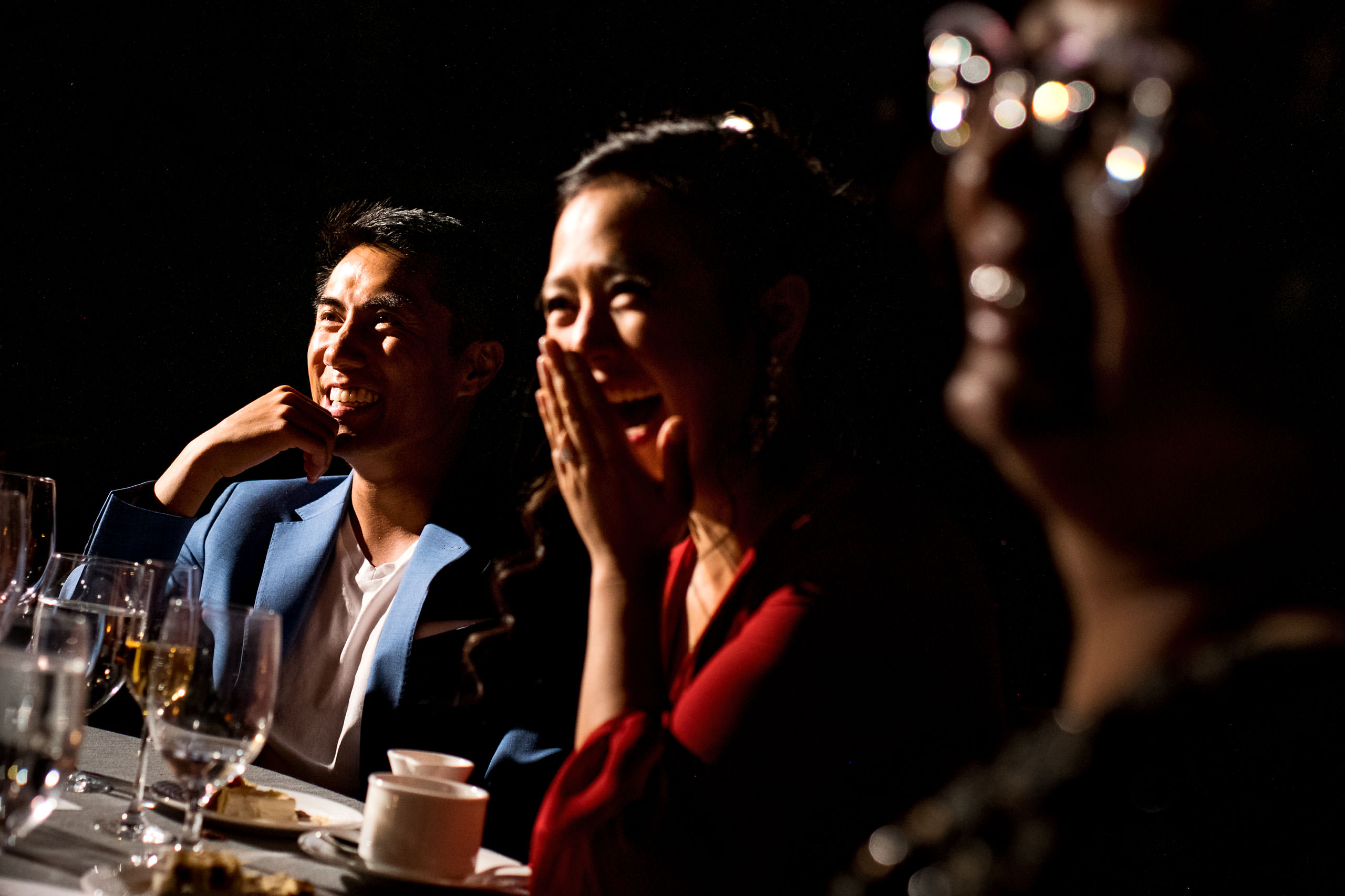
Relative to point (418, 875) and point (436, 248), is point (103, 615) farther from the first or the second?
point (436, 248)

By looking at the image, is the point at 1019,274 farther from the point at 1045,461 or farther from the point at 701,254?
the point at 701,254

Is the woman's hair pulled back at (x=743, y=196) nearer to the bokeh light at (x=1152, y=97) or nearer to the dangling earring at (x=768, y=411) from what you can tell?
the dangling earring at (x=768, y=411)

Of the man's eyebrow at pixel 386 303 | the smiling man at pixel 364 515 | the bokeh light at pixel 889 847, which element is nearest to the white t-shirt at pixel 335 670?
the smiling man at pixel 364 515

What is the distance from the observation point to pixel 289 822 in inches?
37.6

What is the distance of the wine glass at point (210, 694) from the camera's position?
0.75m

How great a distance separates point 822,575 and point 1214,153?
571 millimetres

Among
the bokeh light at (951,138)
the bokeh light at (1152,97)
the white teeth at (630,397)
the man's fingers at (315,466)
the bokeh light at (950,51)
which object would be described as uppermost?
the bokeh light at (950,51)

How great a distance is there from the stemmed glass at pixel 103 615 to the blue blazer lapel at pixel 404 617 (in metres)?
0.60

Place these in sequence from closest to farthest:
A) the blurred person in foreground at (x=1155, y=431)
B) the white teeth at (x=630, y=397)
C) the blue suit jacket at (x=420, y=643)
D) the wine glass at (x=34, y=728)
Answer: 1. the blurred person in foreground at (x=1155, y=431)
2. the wine glass at (x=34, y=728)
3. the white teeth at (x=630, y=397)
4. the blue suit jacket at (x=420, y=643)

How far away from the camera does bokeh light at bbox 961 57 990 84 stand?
0.51 metres

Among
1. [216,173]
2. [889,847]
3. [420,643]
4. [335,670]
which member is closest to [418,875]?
[889,847]

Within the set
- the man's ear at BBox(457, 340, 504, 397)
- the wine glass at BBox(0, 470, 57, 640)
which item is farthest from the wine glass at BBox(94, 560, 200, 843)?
the man's ear at BBox(457, 340, 504, 397)

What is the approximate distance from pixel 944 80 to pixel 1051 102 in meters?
0.10

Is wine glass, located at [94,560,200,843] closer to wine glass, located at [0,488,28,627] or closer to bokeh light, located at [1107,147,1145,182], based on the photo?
wine glass, located at [0,488,28,627]
